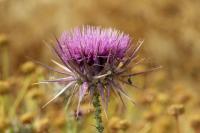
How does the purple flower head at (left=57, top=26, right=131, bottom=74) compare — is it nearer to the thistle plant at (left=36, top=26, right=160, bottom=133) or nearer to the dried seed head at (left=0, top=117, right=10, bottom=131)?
the thistle plant at (left=36, top=26, right=160, bottom=133)

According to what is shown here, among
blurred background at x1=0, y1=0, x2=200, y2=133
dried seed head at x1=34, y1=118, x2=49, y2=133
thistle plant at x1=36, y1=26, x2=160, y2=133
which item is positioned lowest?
dried seed head at x1=34, y1=118, x2=49, y2=133

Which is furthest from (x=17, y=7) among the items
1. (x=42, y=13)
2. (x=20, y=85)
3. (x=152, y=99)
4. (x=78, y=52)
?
(x=78, y=52)

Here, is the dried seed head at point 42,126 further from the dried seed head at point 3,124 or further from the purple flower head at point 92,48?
the purple flower head at point 92,48

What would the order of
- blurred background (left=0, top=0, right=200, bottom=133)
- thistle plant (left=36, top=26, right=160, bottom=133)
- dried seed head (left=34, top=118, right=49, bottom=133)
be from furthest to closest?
blurred background (left=0, top=0, right=200, bottom=133) → dried seed head (left=34, top=118, right=49, bottom=133) → thistle plant (left=36, top=26, right=160, bottom=133)

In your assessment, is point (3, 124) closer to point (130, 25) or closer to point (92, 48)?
point (92, 48)

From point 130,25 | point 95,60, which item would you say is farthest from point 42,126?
point 130,25

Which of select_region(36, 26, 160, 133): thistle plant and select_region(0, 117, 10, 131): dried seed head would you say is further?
select_region(0, 117, 10, 131): dried seed head

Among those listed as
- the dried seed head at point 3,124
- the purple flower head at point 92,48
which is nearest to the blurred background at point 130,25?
the dried seed head at point 3,124

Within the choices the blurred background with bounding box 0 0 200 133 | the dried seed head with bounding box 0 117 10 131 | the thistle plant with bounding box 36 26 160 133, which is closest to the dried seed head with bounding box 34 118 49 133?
the dried seed head with bounding box 0 117 10 131

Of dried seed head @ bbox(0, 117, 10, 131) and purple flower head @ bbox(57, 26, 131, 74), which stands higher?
purple flower head @ bbox(57, 26, 131, 74)

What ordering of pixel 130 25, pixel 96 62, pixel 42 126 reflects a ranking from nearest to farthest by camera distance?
pixel 96 62
pixel 42 126
pixel 130 25
